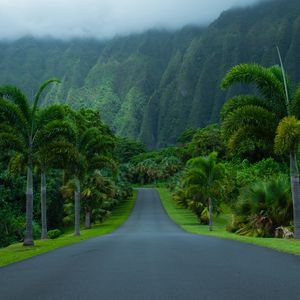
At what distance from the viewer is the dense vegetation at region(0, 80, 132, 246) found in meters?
25.9

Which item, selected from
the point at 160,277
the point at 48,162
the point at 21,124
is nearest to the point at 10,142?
the point at 21,124

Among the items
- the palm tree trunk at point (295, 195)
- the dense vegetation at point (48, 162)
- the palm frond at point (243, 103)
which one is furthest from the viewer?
the dense vegetation at point (48, 162)

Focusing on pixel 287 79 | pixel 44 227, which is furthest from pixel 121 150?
pixel 287 79

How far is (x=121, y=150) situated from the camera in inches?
5940

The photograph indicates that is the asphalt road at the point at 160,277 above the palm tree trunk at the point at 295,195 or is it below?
below

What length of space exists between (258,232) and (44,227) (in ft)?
46.5

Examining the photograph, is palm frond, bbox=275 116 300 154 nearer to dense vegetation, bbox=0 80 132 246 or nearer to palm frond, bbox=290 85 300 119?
palm frond, bbox=290 85 300 119

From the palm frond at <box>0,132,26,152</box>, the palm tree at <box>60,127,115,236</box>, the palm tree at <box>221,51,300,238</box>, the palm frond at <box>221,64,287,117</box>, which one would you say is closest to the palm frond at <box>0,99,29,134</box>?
the palm frond at <box>0,132,26,152</box>

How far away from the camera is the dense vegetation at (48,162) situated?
2594 centimetres

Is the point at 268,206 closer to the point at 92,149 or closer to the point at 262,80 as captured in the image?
the point at 262,80

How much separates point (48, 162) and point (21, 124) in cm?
310

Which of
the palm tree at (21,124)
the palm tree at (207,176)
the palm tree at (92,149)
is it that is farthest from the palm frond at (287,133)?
the palm tree at (207,176)

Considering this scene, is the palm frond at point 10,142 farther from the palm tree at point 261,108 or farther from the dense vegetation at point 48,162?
the palm tree at point 261,108

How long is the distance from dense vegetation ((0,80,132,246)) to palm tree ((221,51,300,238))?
8.65 meters
